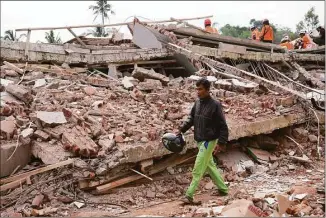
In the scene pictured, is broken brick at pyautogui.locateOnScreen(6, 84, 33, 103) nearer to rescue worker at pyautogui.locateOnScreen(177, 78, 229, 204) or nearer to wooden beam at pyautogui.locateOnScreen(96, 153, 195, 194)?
wooden beam at pyautogui.locateOnScreen(96, 153, 195, 194)

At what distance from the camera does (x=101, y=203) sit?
4793mm

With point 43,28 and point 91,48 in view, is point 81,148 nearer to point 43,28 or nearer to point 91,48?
point 43,28

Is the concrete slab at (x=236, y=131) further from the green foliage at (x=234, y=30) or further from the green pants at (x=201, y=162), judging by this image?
the green foliage at (x=234, y=30)

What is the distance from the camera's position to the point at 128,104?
6.75m

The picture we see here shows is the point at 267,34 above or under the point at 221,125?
above

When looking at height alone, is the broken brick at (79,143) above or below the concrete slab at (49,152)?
above

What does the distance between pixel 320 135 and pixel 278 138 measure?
0.95 m

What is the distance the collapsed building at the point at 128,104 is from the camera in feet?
16.6

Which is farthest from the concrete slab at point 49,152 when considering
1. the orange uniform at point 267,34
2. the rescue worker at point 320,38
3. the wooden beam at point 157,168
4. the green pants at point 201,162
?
the rescue worker at point 320,38

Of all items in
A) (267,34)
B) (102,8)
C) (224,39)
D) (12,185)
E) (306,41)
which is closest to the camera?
(12,185)

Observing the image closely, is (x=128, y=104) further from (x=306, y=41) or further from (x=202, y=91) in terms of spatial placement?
(x=306, y=41)

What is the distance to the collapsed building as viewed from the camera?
5.05 m

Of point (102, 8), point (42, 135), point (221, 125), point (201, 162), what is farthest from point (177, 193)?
point (102, 8)

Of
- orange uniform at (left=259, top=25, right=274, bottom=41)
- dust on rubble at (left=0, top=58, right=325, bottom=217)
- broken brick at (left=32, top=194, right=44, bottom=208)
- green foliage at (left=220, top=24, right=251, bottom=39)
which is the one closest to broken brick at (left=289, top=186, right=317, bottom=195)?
dust on rubble at (left=0, top=58, right=325, bottom=217)
